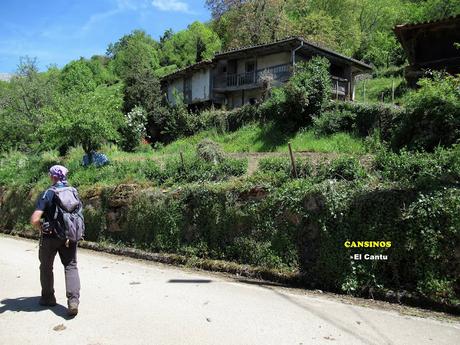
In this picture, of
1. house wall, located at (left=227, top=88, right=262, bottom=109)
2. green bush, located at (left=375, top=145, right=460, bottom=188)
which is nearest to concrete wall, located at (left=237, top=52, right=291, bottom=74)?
house wall, located at (left=227, top=88, right=262, bottom=109)

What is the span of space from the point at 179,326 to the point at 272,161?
19.7ft

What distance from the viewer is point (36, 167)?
72.0 ft

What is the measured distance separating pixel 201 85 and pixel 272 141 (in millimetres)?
17820

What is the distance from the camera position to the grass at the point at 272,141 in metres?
18.3

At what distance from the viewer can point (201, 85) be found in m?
38.1

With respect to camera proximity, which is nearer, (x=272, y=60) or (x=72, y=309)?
(x=72, y=309)

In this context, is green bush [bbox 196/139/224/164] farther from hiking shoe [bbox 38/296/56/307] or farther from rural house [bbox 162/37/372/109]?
rural house [bbox 162/37/372/109]

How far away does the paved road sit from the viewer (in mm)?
5398

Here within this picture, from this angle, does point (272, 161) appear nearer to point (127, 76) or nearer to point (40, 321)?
point (40, 321)

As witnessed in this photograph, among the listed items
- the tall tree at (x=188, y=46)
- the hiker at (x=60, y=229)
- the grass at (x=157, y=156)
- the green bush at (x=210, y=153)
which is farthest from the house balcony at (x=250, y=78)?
the tall tree at (x=188, y=46)

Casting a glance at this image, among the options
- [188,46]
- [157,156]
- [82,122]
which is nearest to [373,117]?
[157,156]

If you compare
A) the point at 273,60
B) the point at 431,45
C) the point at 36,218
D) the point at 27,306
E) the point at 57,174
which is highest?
the point at 273,60

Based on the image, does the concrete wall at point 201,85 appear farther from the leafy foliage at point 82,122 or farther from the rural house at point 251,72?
the leafy foliage at point 82,122

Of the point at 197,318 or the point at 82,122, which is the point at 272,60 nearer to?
the point at 82,122
